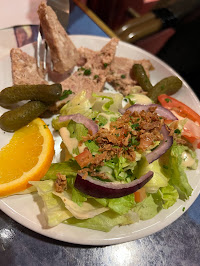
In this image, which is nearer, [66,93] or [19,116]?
[19,116]

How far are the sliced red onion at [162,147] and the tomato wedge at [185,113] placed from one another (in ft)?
0.87

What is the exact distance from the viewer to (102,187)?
1.43m

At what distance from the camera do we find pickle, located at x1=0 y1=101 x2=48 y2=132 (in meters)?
1.74

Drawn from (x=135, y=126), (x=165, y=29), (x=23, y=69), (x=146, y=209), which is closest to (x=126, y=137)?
(x=135, y=126)

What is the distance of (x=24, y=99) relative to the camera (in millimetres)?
1858

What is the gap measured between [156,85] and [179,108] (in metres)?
0.30

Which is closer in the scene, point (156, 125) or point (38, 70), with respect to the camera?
point (156, 125)

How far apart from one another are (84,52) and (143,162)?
1285 mm

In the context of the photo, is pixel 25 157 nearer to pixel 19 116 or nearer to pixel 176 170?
pixel 19 116

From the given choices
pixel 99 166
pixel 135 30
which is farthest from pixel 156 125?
pixel 135 30

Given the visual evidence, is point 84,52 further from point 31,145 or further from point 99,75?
point 31,145

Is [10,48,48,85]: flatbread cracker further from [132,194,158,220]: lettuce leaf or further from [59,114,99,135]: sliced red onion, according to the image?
[132,194,158,220]: lettuce leaf

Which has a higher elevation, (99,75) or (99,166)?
(99,75)

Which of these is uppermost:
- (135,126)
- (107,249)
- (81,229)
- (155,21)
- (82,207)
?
(155,21)
